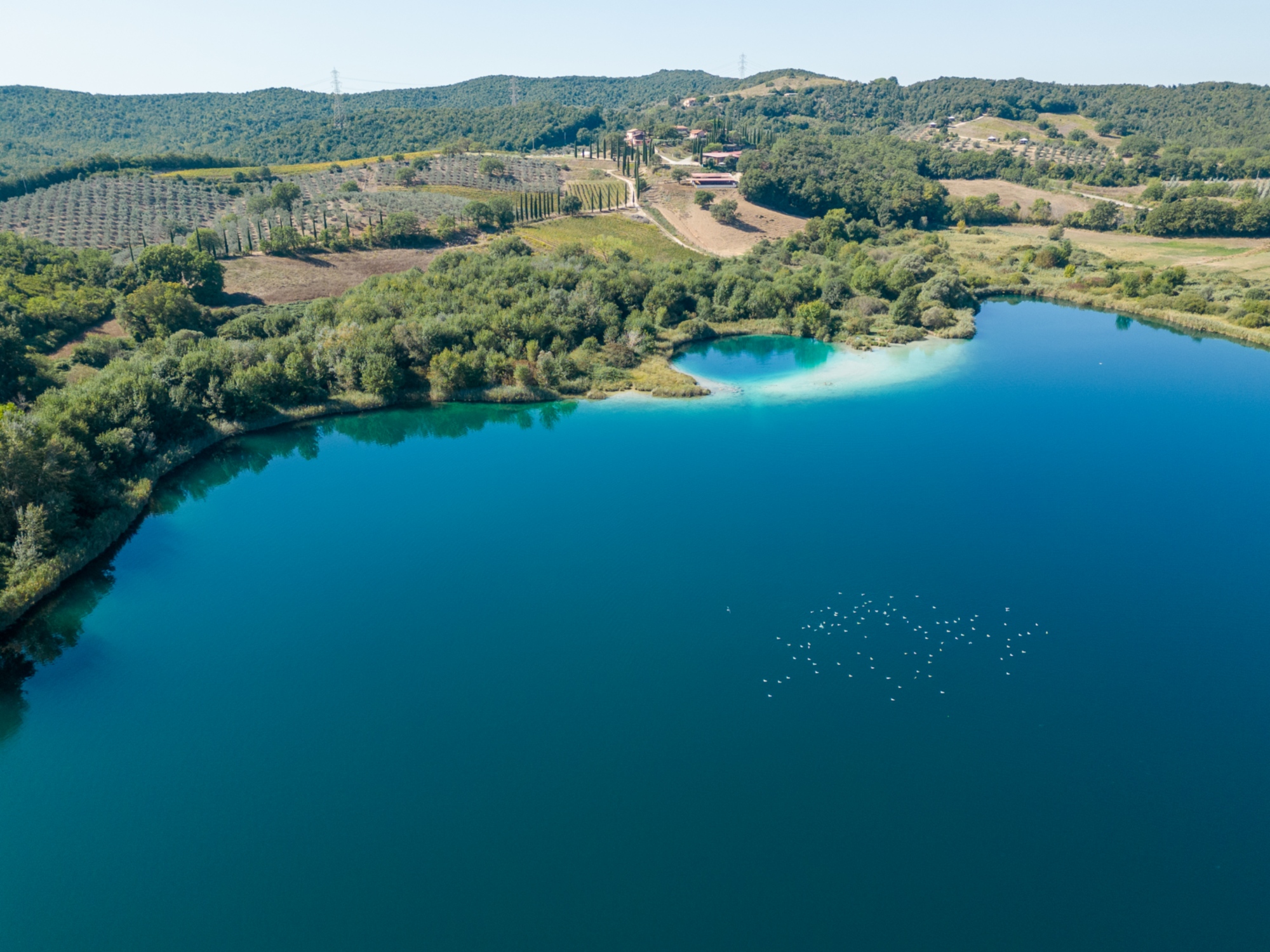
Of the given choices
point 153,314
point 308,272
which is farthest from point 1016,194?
point 153,314

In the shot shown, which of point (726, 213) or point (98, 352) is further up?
point (726, 213)

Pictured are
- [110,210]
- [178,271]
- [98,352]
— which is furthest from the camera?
[110,210]

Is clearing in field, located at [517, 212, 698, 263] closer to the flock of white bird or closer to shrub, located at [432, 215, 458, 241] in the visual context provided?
shrub, located at [432, 215, 458, 241]

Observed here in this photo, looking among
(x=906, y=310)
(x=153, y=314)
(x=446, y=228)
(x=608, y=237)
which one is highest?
(x=446, y=228)

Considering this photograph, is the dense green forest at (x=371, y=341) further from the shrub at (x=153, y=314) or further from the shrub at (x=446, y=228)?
the shrub at (x=446, y=228)

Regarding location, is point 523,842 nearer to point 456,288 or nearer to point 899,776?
point 899,776

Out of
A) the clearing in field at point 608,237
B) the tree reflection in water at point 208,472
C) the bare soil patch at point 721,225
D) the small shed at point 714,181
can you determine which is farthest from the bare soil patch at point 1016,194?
the tree reflection in water at point 208,472

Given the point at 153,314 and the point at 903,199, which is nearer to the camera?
the point at 153,314

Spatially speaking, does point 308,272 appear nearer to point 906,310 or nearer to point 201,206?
point 201,206
